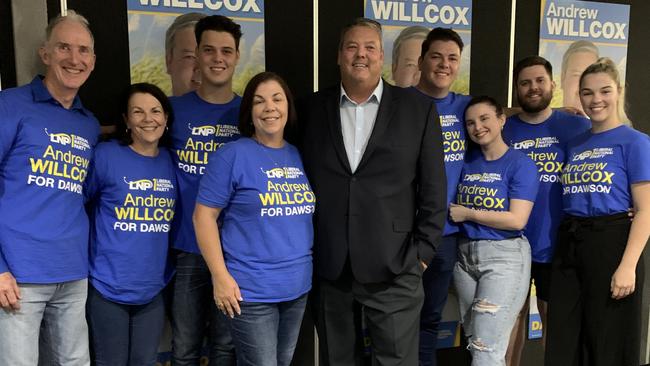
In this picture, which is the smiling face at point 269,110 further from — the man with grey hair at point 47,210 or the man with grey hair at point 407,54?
the man with grey hair at point 407,54

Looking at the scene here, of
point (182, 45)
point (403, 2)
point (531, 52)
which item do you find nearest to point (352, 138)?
point (182, 45)

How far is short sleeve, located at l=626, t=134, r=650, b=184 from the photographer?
2104mm

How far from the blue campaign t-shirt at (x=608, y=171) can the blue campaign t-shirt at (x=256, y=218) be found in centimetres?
128

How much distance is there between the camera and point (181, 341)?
2258 millimetres

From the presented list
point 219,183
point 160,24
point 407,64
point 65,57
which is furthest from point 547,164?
point 65,57

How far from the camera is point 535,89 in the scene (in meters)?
2.56

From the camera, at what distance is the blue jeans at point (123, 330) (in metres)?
1.99

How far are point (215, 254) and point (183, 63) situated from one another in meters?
1.22

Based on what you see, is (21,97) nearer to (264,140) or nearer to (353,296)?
(264,140)

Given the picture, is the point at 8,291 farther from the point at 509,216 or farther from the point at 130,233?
the point at 509,216

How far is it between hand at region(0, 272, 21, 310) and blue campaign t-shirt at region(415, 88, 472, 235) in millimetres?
1836

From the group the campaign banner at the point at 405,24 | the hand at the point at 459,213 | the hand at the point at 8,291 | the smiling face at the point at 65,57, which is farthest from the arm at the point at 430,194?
the hand at the point at 8,291

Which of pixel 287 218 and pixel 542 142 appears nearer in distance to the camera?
pixel 287 218

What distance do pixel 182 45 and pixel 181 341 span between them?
1468 mm
